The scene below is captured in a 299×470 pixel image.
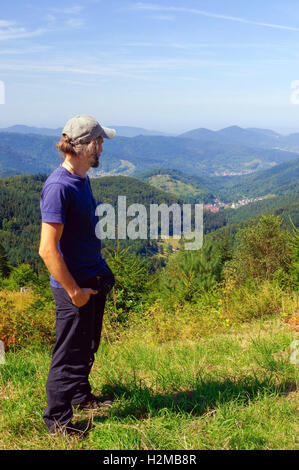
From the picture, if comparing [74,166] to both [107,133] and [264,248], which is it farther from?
[264,248]

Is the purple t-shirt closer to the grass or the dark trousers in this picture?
the dark trousers

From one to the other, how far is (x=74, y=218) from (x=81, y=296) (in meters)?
0.54

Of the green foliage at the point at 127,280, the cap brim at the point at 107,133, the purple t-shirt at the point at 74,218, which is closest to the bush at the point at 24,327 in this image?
the green foliage at the point at 127,280

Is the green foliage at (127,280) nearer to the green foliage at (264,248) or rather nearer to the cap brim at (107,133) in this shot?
the cap brim at (107,133)

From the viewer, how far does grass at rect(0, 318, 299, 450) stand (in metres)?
2.31

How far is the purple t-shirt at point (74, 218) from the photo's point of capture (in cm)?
227

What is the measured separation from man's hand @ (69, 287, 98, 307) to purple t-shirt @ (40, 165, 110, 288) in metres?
0.15

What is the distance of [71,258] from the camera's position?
2527mm

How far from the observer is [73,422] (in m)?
2.67

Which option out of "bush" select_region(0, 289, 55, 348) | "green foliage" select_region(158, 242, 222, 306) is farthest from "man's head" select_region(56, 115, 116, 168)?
"green foliage" select_region(158, 242, 222, 306)

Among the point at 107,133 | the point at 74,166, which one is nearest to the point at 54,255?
the point at 74,166

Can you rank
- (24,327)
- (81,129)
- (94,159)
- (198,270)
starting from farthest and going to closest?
(198,270) < (24,327) < (94,159) < (81,129)

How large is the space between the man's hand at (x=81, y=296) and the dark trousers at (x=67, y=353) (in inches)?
4.4
